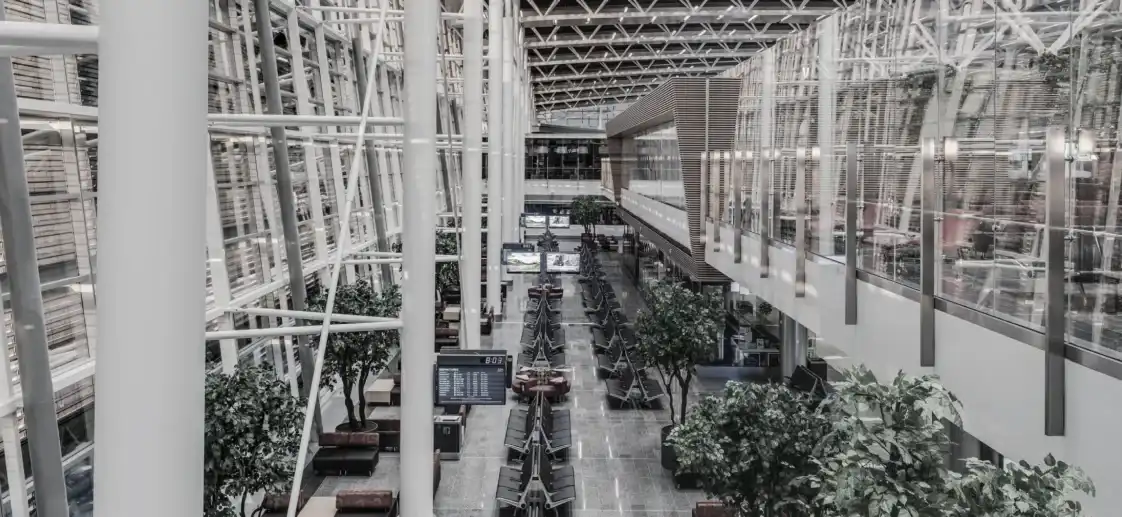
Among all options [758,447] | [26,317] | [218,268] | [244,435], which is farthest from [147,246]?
[218,268]

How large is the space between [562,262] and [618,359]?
189 inches

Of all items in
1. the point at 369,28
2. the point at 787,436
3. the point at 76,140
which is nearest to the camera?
the point at 76,140

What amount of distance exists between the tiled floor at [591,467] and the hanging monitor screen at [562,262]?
15.3 feet

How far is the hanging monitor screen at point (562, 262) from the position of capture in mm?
24734

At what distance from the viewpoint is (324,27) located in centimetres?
1794

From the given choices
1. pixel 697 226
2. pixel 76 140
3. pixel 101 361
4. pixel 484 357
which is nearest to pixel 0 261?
pixel 76 140

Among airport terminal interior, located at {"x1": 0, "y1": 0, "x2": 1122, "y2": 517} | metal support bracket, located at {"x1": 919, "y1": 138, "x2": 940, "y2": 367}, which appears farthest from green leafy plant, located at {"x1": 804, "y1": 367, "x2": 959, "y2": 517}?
metal support bracket, located at {"x1": 919, "y1": 138, "x2": 940, "y2": 367}

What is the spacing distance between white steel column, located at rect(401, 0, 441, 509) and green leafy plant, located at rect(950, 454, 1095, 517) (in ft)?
14.3

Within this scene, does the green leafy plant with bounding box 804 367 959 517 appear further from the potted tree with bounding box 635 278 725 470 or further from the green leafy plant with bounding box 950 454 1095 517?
the potted tree with bounding box 635 278 725 470

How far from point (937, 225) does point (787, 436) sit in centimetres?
309

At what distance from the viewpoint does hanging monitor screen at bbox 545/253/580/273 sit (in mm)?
24734

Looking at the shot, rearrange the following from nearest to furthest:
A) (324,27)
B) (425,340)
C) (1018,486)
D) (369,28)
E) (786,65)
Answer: (1018,486), (425,340), (786,65), (324,27), (369,28)

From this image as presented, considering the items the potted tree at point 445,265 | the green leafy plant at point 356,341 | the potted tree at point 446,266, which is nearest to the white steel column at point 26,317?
the green leafy plant at point 356,341

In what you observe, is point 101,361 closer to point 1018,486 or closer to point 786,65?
point 1018,486
